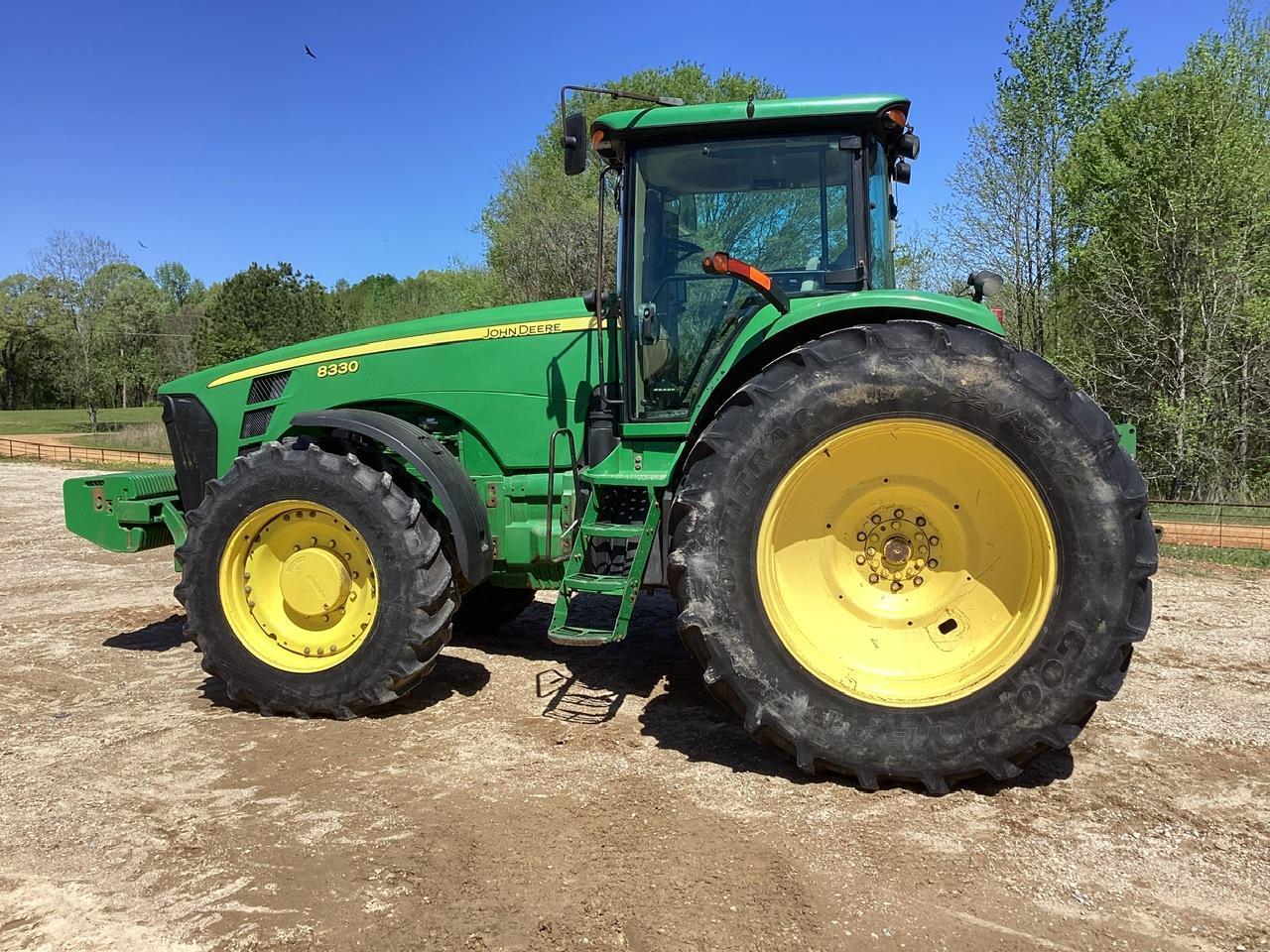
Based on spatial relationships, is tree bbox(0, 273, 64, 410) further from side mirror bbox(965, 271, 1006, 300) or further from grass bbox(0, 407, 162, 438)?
side mirror bbox(965, 271, 1006, 300)

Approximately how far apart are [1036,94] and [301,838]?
21239 millimetres

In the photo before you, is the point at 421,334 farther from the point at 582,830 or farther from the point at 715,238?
the point at 582,830

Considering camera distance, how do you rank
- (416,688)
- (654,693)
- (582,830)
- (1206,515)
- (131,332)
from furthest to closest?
(131,332)
(1206,515)
(416,688)
(654,693)
(582,830)

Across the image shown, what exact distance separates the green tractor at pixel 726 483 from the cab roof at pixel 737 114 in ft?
0.05

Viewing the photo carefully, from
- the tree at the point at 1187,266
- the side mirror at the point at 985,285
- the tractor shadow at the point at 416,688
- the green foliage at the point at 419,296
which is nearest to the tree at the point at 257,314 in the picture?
the green foliage at the point at 419,296

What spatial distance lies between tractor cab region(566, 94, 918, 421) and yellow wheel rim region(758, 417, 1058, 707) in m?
0.86

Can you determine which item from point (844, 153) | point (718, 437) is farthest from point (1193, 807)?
point (844, 153)

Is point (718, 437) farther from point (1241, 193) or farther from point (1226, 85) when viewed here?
point (1226, 85)

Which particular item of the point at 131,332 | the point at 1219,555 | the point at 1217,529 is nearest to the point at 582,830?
the point at 1219,555

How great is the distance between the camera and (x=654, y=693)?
4.38 m

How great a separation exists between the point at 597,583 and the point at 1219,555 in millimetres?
7440

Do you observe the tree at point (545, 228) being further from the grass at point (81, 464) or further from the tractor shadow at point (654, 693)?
the tractor shadow at point (654, 693)

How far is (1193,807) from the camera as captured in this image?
10.1ft

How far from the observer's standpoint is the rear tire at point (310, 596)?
387cm
